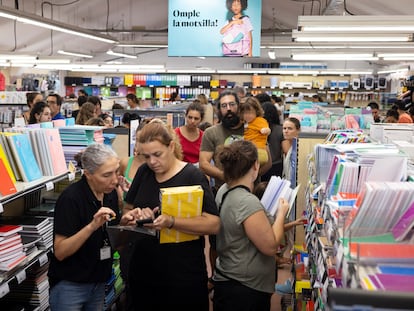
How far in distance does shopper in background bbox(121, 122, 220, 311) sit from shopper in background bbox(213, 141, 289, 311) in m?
0.13

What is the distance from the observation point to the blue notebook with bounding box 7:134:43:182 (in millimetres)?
3294

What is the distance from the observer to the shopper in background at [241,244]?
2.70 m

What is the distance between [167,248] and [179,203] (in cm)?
28

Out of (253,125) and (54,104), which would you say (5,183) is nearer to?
(253,125)

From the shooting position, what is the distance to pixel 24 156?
335 cm

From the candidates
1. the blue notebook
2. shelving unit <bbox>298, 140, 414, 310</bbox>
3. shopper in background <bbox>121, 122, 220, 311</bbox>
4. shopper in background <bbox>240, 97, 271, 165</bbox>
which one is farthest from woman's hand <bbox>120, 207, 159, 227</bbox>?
shopper in background <bbox>240, 97, 271, 165</bbox>

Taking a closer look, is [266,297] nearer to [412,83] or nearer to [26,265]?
[26,265]

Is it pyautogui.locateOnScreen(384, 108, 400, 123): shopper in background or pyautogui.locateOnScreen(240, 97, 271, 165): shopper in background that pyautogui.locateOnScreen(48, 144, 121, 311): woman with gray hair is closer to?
pyautogui.locateOnScreen(240, 97, 271, 165): shopper in background

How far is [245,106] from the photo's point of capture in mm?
5082

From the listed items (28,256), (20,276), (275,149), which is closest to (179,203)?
(20,276)

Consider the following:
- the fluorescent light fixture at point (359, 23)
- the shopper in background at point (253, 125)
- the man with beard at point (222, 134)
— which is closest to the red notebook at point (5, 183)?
the man with beard at point (222, 134)

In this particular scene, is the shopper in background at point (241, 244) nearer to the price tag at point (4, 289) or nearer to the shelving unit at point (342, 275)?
the shelving unit at point (342, 275)

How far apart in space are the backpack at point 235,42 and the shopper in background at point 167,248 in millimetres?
4778

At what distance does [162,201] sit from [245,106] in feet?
8.94
